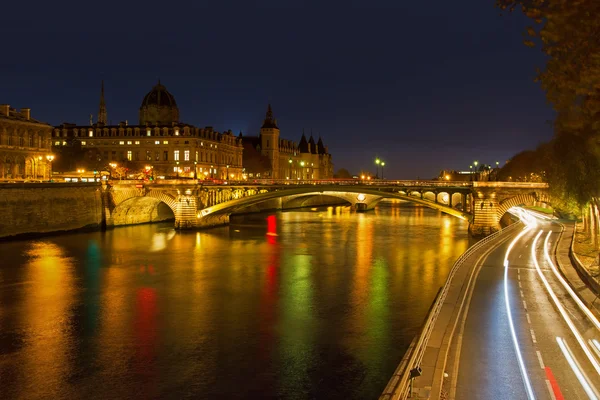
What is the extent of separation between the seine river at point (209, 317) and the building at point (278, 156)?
284 ft

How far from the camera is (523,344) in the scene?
17.2 metres

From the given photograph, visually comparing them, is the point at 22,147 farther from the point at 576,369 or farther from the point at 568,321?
the point at 576,369

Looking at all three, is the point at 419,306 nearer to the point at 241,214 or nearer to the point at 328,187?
the point at 328,187

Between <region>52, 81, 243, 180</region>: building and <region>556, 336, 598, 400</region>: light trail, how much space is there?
82842 mm

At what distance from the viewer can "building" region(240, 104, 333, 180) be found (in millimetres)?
134375

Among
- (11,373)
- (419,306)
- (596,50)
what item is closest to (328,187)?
(419,306)

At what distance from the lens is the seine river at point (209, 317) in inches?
695

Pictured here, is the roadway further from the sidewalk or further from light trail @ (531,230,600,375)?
the sidewalk

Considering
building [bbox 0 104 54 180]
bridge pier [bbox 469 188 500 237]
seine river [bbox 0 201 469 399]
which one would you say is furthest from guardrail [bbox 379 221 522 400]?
building [bbox 0 104 54 180]

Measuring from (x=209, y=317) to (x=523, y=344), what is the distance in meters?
12.9

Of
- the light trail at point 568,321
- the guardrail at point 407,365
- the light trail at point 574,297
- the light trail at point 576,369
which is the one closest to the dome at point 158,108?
the light trail at point 574,297

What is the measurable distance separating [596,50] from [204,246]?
39979mm

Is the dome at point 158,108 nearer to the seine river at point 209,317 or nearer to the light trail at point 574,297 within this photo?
the seine river at point 209,317

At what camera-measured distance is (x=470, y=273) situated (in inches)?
1123
